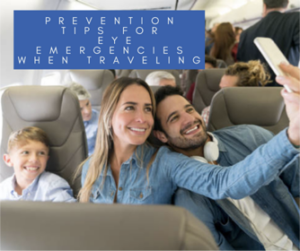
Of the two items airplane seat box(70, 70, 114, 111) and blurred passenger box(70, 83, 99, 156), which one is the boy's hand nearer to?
blurred passenger box(70, 83, 99, 156)

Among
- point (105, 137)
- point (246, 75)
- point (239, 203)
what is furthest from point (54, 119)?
point (246, 75)

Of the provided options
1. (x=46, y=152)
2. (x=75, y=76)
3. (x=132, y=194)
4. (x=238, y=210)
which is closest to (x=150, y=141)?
(x=132, y=194)

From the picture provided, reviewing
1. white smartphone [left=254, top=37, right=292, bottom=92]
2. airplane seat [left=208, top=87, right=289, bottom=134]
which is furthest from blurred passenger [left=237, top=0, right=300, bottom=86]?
white smartphone [left=254, top=37, right=292, bottom=92]

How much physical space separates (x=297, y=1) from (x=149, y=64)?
4.67 metres

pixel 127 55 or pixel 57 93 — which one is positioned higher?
pixel 127 55

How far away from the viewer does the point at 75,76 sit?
4031mm

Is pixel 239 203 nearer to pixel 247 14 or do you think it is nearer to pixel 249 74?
pixel 249 74

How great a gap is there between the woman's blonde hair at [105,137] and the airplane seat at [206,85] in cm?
190

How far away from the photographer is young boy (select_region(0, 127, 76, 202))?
5.48ft

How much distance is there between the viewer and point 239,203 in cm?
127

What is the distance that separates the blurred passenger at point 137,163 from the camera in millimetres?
1134

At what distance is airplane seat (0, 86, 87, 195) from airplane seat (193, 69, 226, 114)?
187 centimetres

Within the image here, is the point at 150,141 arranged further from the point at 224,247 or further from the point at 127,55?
the point at 127,55

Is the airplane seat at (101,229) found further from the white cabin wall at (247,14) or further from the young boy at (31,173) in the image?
the white cabin wall at (247,14)
